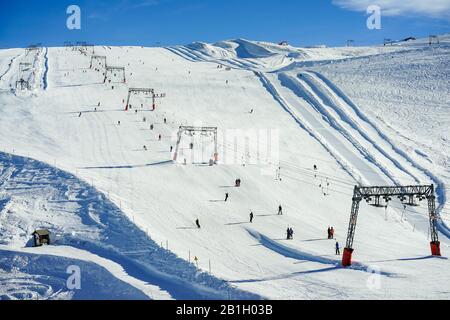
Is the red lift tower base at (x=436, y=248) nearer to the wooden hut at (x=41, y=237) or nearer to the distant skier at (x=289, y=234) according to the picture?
the distant skier at (x=289, y=234)

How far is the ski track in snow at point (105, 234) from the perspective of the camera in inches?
935

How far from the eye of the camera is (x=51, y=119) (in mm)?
53625

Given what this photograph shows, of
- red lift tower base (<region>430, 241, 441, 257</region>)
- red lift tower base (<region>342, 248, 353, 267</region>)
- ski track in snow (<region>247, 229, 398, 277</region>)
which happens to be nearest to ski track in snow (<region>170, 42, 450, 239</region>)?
red lift tower base (<region>430, 241, 441, 257</region>)

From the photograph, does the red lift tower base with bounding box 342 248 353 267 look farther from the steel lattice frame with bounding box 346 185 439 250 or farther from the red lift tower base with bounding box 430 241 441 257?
the red lift tower base with bounding box 430 241 441 257

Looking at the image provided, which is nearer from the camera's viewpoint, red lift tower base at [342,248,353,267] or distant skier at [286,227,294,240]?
red lift tower base at [342,248,353,267]

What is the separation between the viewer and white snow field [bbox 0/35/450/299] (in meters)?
24.8

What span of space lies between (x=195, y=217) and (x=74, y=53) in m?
80.6

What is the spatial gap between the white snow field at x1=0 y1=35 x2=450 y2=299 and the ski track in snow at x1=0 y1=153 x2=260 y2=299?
0.34 feet

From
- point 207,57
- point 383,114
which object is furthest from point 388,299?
point 207,57

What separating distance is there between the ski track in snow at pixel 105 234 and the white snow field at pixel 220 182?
10 centimetres

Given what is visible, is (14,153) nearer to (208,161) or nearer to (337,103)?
(208,161)

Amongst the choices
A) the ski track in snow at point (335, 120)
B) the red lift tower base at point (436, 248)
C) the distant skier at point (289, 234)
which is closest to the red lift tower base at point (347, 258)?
the distant skier at point (289, 234)

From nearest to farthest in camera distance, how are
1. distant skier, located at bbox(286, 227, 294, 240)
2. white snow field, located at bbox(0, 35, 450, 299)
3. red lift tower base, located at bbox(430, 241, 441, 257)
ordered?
white snow field, located at bbox(0, 35, 450, 299) < red lift tower base, located at bbox(430, 241, 441, 257) < distant skier, located at bbox(286, 227, 294, 240)

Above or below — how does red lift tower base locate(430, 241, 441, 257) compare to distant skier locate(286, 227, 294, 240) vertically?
below
